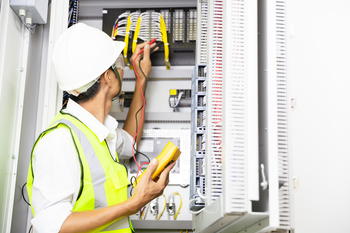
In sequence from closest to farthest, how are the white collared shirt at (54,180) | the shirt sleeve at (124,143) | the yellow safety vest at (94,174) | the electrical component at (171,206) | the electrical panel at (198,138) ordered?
1. the white collared shirt at (54,180)
2. the yellow safety vest at (94,174)
3. the electrical panel at (198,138)
4. the shirt sleeve at (124,143)
5. the electrical component at (171,206)

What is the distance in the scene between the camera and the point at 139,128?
2.39 meters

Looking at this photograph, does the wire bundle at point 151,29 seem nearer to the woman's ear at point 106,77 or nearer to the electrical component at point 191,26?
the electrical component at point 191,26

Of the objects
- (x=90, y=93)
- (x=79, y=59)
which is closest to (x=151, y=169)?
(x=90, y=93)

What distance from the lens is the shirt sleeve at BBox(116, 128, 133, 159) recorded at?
2.20 metres

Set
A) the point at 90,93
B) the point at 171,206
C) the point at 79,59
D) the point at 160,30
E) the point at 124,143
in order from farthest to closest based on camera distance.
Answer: the point at 160,30
the point at 171,206
the point at 124,143
the point at 90,93
the point at 79,59

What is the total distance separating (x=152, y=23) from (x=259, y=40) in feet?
4.98

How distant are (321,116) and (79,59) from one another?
128 centimetres

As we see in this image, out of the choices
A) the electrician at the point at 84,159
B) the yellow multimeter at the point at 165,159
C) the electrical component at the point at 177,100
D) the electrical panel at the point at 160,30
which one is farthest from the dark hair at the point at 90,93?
the electrical component at the point at 177,100

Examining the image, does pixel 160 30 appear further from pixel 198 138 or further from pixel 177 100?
pixel 198 138

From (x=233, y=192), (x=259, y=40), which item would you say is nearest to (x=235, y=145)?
(x=233, y=192)

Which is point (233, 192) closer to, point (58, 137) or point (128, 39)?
point (58, 137)

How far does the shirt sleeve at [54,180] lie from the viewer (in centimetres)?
138

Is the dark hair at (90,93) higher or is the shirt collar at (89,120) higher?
the dark hair at (90,93)

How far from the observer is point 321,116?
4.91 feet
